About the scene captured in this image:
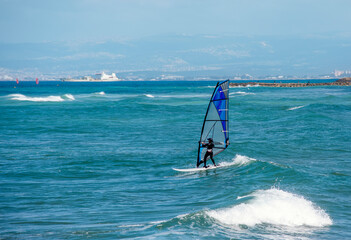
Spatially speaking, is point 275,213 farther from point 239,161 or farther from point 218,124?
point 239,161

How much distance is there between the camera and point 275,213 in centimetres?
1133

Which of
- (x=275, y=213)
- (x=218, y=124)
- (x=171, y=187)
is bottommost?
(x=171, y=187)

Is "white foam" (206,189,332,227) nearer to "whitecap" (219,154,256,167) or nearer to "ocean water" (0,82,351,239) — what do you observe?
"ocean water" (0,82,351,239)

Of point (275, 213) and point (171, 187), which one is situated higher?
point (275, 213)

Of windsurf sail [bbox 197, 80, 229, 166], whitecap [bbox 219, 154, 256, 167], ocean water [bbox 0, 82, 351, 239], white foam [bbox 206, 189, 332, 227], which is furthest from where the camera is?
whitecap [bbox 219, 154, 256, 167]

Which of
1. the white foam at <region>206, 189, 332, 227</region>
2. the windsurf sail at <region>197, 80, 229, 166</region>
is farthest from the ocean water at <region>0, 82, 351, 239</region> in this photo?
the windsurf sail at <region>197, 80, 229, 166</region>

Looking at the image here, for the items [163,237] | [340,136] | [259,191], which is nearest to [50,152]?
[259,191]

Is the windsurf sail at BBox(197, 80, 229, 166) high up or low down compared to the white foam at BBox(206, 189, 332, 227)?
up

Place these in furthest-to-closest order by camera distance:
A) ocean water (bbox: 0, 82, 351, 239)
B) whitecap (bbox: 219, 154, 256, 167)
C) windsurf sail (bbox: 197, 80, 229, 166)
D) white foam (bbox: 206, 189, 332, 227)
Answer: whitecap (bbox: 219, 154, 256, 167) → windsurf sail (bbox: 197, 80, 229, 166) → white foam (bbox: 206, 189, 332, 227) → ocean water (bbox: 0, 82, 351, 239)

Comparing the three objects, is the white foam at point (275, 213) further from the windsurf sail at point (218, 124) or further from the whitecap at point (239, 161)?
the whitecap at point (239, 161)

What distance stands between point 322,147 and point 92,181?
11.3 m

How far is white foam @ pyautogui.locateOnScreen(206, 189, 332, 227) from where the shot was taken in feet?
35.7

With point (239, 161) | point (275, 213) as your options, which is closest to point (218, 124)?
point (239, 161)

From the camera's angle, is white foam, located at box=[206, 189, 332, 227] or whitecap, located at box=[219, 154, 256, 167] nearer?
white foam, located at box=[206, 189, 332, 227]
